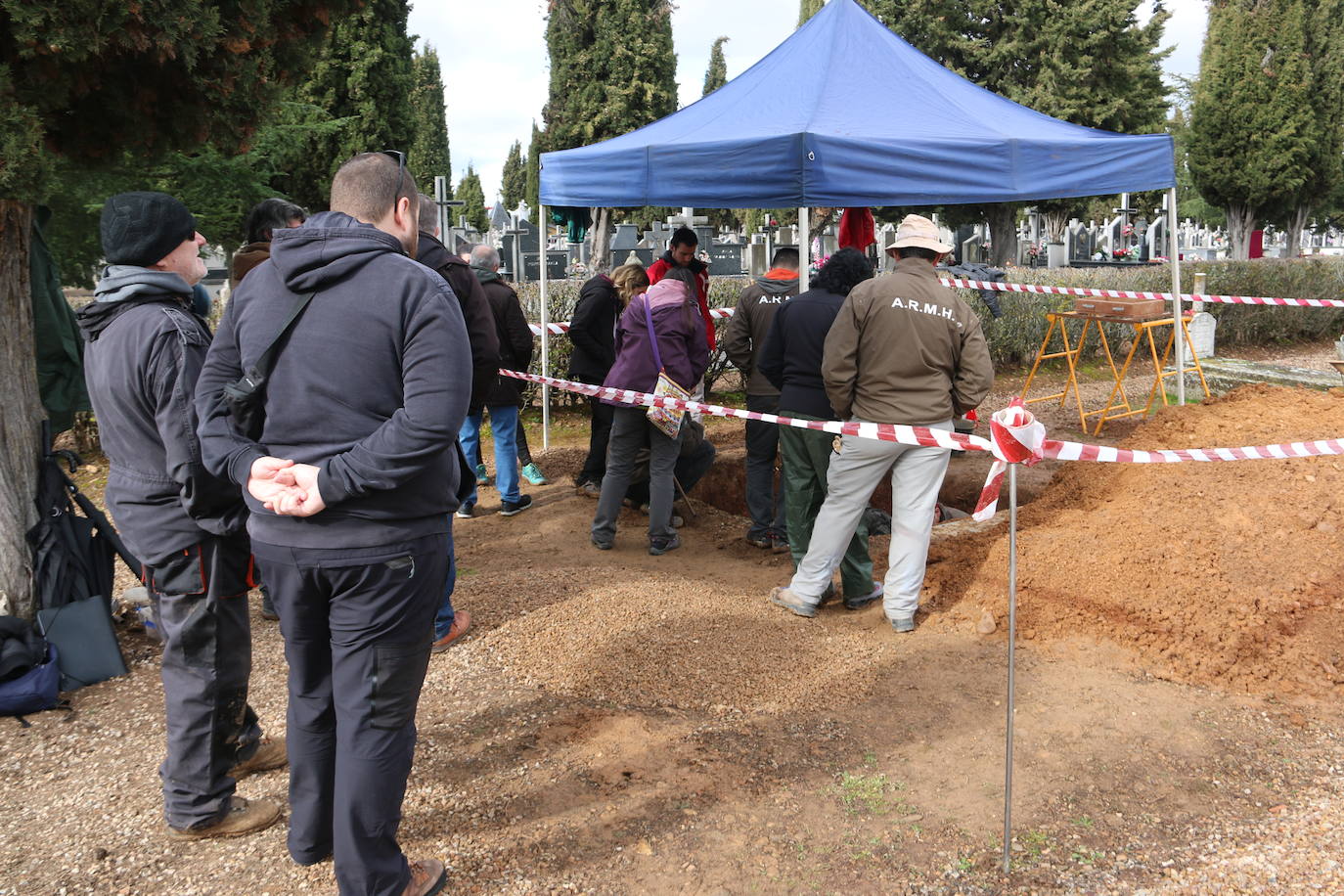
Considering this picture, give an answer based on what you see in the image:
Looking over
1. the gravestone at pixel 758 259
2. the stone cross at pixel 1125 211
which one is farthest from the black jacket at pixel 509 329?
the stone cross at pixel 1125 211

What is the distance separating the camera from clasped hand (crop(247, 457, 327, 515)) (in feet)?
7.53

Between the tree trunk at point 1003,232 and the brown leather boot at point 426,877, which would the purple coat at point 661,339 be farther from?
the tree trunk at point 1003,232

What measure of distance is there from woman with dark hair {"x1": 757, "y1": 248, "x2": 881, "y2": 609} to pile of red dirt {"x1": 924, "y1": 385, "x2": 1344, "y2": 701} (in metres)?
0.43

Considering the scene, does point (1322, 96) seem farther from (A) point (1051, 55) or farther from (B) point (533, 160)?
(B) point (533, 160)

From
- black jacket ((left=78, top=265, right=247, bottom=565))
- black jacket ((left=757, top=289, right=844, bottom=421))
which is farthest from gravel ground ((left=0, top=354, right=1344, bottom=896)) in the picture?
black jacket ((left=757, top=289, right=844, bottom=421))

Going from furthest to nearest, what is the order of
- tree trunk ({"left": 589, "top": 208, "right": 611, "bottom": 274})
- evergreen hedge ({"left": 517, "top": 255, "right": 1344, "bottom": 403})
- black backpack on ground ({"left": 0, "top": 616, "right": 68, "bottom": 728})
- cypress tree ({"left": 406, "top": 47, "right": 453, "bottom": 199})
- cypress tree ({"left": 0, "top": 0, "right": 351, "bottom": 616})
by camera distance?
cypress tree ({"left": 406, "top": 47, "right": 453, "bottom": 199})
tree trunk ({"left": 589, "top": 208, "right": 611, "bottom": 274})
evergreen hedge ({"left": 517, "top": 255, "right": 1344, "bottom": 403})
black backpack on ground ({"left": 0, "top": 616, "right": 68, "bottom": 728})
cypress tree ({"left": 0, "top": 0, "right": 351, "bottom": 616})

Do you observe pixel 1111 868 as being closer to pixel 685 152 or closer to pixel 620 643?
pixel 620 643

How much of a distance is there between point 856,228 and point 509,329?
2961 mm

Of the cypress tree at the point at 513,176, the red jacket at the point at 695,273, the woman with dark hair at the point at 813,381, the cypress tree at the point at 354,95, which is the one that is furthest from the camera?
the cypress tree at the point at 513,176

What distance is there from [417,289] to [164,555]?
1.34 metres

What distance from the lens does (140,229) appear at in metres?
3.10

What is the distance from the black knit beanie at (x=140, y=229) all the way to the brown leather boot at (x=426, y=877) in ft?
6.66

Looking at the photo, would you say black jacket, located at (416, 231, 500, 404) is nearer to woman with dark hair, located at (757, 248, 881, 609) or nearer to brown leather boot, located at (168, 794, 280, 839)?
woman with dark hair, located at (757, 248, 881, 609)

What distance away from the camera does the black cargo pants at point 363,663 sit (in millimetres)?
2361
